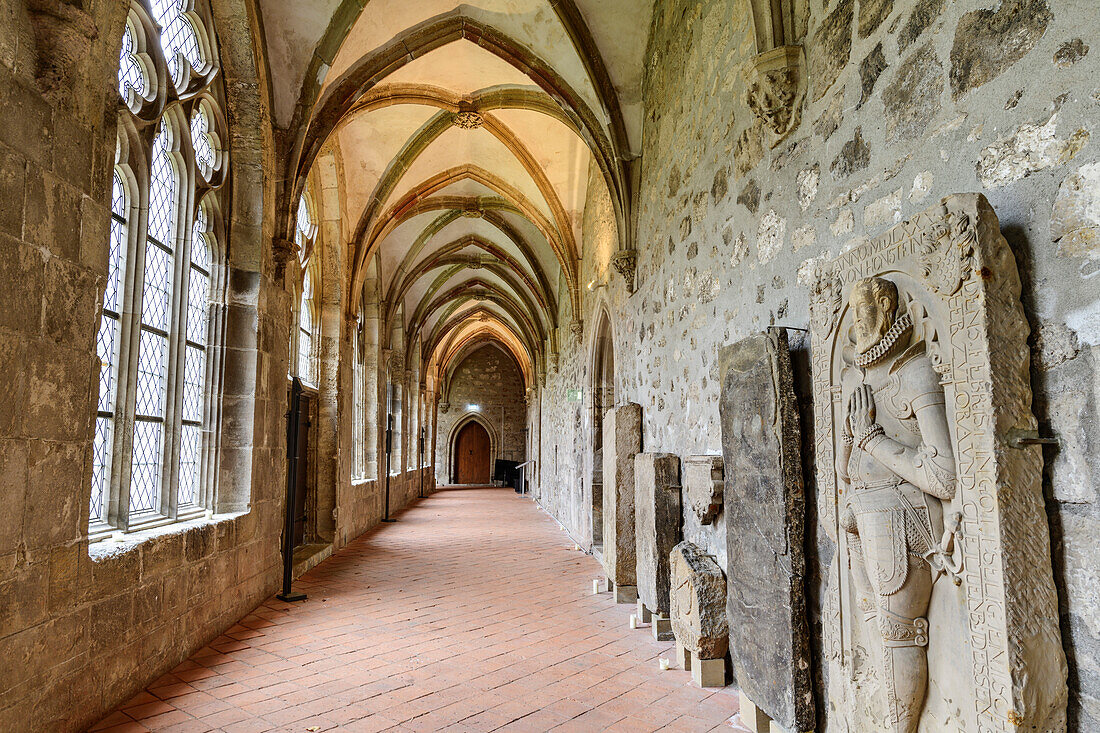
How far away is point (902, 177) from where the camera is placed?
2.02 metres

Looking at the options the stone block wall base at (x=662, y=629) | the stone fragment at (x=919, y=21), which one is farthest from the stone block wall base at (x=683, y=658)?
the stone fragment at (x=919, y=21)

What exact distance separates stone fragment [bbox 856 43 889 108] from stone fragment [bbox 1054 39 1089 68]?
2.37 ft

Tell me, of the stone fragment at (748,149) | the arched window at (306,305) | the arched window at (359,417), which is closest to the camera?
the stone fragment at (748,149)

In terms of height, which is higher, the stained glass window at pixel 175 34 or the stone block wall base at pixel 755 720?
the stained glass window at pixel 175 34

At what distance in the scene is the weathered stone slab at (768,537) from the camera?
2.45 meters

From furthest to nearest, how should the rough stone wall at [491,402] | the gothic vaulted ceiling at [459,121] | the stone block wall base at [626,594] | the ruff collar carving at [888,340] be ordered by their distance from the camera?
the rough stone wall at [491,402]
the gothic vaulted ceiling at [459,121]
the stone block wall base at [626,594]
the ruff collar carving at [888,340]

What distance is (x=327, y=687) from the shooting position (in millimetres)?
3219

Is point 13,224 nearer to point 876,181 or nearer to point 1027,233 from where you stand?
point 876,181

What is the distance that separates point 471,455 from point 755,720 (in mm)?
23566

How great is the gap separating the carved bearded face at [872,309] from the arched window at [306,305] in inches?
244

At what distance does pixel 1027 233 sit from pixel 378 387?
1083 cm

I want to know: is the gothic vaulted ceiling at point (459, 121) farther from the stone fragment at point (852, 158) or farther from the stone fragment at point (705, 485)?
the stone fragment at point (852, 158)

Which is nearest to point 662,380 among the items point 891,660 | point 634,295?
point 634,295

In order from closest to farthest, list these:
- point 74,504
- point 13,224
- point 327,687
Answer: point 13,224, point 74,504, point 327,687
